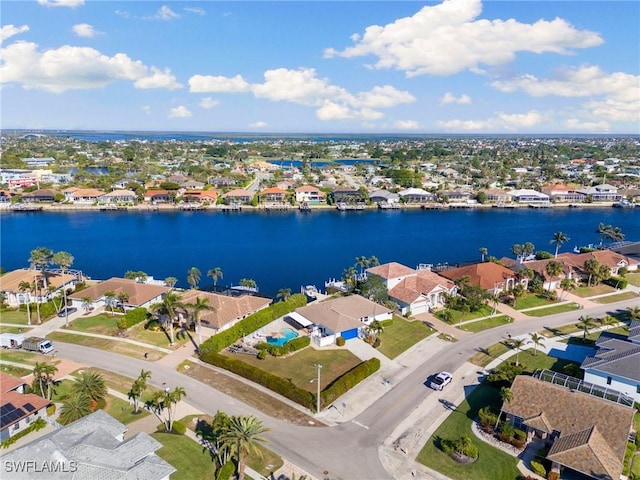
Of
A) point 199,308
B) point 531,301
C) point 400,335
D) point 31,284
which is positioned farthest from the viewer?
point 531,301

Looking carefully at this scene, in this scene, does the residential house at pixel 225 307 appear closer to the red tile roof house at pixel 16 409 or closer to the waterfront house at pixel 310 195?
the red tile roof house at pixel 16 409

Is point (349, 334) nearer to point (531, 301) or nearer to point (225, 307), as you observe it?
point (225, 307)

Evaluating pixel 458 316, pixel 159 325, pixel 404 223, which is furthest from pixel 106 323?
pixel 404 223

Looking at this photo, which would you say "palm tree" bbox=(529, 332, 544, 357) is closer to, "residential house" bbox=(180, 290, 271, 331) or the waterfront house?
"residential house" bbox=(180, 290, 271, 331)

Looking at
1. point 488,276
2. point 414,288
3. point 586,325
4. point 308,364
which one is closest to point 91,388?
point 308,364

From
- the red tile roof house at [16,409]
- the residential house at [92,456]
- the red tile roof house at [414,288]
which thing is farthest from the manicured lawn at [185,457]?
the red tile roof house at [414,288]

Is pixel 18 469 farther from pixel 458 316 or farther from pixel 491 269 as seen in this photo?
pixel 491 269
